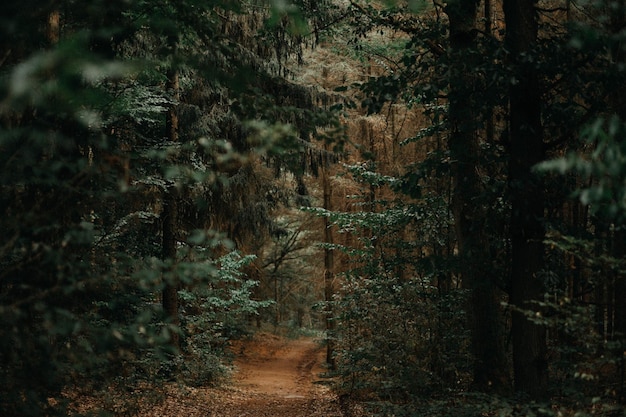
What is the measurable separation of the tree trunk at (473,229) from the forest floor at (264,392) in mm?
2993

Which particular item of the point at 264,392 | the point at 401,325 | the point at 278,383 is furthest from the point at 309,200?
the point at 401,325

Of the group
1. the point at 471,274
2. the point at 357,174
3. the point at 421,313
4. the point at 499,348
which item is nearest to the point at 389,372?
the point at 421,313

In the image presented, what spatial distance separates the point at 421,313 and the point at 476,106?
15.6 ft

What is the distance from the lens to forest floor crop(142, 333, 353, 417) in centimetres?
1140

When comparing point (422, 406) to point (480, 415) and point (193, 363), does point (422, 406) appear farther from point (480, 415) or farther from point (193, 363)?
point (193, 363)

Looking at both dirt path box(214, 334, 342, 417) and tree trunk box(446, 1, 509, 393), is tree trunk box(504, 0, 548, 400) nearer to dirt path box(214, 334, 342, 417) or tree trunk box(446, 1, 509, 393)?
tree trunk box(446, 1, 509, 393)

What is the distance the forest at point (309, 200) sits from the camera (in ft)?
11.8

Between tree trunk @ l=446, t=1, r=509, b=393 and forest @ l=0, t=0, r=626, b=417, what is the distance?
0.15 ft

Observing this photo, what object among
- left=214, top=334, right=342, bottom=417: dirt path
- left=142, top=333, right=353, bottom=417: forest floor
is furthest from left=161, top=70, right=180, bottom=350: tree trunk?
left=214, top=334, right=342, bottom=417: dirt path

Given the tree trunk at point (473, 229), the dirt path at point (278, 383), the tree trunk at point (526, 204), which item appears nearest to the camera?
the tree trunk at point (526, 204)

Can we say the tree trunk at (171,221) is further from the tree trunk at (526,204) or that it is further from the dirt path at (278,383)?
the tree trunk at (526,204)

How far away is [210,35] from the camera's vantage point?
16.0 ft

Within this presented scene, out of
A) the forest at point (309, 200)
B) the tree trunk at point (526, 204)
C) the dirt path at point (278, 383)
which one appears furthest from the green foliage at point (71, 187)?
the dirt path at point (278, 383)

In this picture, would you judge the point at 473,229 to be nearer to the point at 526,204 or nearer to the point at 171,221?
the point at 526,204
